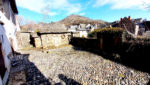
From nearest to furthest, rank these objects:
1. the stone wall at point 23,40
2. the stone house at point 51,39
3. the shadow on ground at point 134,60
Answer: the shadow on ground at point 134,60, the stone wall at point 23,40, the stone house at point 51,39

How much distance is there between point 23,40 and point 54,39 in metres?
5.10

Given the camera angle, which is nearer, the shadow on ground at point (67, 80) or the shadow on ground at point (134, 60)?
the shadow on ground at point (67, 80)

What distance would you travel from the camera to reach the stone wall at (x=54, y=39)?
37.3ft

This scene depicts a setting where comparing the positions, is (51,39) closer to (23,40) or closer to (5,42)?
(23,40)

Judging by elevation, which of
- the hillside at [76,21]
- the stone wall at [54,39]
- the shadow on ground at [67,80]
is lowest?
the shadow on ground at [67,80]

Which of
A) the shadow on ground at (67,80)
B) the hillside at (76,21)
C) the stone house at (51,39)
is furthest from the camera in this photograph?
the hillside at (76,21)

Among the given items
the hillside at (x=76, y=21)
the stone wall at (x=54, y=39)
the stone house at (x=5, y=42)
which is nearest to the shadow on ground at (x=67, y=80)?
the stone house at (x=5, y=42)

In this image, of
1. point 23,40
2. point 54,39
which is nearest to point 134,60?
point 54,39

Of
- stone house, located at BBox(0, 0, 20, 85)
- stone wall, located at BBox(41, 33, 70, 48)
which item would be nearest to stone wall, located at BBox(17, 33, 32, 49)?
stone wall, located at BBox(41, 33, 70, 48)

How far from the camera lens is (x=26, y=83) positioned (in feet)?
10.6

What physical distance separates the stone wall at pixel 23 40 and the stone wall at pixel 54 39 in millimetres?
3170

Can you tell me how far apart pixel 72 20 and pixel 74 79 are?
44.1m

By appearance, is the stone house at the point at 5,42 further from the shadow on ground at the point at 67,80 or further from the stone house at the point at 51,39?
the stone house at the point at 51,39

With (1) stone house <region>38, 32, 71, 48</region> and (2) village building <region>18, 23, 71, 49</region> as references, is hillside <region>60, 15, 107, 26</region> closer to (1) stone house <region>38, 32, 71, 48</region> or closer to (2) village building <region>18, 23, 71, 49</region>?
(1) stone house <region>38, 32, 71, 48</region>
